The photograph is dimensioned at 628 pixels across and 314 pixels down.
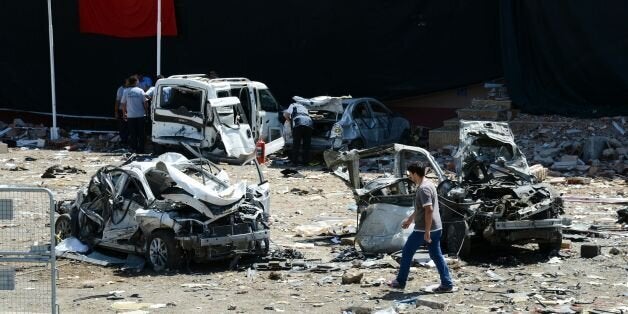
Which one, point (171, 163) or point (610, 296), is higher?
point (171, 163)

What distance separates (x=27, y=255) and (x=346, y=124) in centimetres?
1648

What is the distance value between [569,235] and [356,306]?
574cm

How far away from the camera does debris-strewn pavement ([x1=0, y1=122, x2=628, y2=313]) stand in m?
12.3

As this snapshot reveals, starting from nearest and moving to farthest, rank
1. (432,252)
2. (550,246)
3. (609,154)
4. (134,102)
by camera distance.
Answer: (432,252) → (550,246) → (609,154) → (134,102)

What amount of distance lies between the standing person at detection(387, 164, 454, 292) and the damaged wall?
56.7ft

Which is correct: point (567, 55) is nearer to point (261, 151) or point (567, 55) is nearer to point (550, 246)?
point (261, 151)

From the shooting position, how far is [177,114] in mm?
25484

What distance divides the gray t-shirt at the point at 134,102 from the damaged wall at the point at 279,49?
15.1 feet

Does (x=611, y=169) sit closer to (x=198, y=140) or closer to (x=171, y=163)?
(x=198, y=140)

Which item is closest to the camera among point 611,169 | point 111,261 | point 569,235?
point 111,261

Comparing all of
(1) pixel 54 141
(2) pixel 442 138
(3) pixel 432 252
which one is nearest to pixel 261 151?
(2) pixel 442 138

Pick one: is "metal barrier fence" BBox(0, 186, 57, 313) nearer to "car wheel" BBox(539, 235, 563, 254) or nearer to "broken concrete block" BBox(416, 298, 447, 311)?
"broken concrete block" BBox(416, 298, 447, 311)

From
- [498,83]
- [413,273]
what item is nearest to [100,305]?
[413,273]

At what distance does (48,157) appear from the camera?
2809 cm
